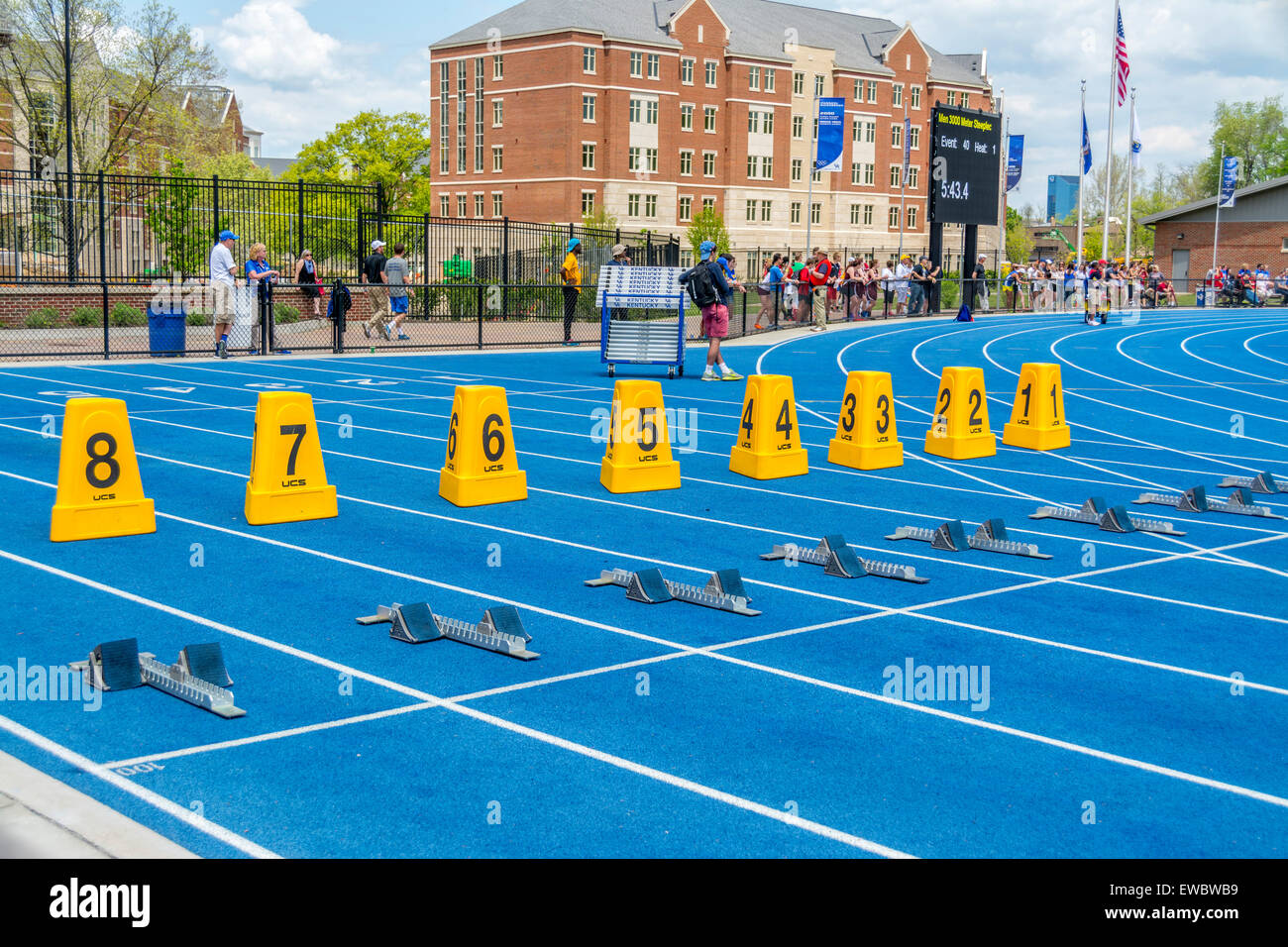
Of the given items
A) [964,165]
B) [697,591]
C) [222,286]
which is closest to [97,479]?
[697,591]

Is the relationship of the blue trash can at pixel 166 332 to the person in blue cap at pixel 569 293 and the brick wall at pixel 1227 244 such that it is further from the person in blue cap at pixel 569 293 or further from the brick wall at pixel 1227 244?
the brick wall at pixel 1227 244

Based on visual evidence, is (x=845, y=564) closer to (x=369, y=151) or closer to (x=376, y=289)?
(x=376, y=289)

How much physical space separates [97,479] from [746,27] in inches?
3644

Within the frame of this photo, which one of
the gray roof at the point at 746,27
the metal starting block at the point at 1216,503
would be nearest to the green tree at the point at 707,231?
the gray roof at the point at 746,27

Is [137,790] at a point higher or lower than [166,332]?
lower

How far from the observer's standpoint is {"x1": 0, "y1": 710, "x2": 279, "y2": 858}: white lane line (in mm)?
4609

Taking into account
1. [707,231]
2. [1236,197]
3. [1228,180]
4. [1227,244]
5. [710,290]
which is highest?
[1236,197]

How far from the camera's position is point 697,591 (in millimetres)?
8203

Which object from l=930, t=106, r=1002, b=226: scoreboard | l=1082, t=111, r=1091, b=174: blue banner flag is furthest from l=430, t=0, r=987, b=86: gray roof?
l=930, t=106, r=1002, b=226: scoreboard

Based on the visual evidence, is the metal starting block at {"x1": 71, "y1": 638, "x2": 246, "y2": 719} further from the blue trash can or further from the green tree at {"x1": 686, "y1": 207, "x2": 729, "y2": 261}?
the green tree at {"x1": 686, "y1": 207, "x2": 729, "y2": 261}

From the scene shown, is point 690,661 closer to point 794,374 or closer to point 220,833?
point 220,833

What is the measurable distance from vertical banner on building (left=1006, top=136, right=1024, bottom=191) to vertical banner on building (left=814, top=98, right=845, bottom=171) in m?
19.0

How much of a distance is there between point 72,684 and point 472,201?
289 ft

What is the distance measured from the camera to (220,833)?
4699mm
